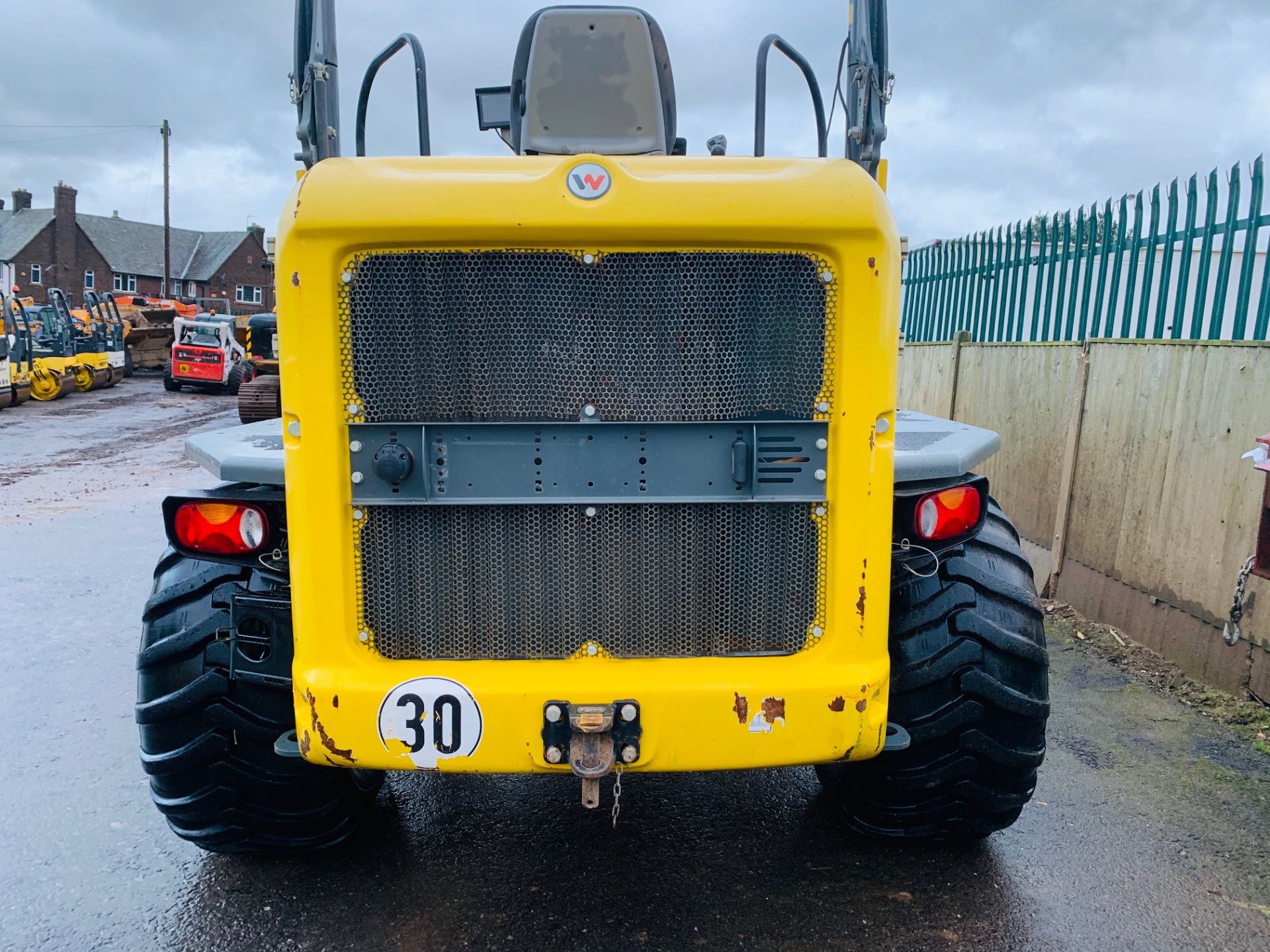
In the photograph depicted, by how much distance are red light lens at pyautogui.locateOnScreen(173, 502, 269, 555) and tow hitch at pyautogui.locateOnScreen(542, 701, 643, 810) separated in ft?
3.04

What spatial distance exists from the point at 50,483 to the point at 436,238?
11.0m

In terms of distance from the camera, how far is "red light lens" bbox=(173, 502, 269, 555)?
2590 millimetres

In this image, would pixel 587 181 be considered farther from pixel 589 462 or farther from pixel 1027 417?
pixel 1027 417

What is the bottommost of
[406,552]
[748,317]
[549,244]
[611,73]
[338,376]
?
[406,552]

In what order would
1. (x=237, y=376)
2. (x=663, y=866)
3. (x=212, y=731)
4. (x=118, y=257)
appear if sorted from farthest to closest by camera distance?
(x=118, y=257), (x=237, y=376), (x=663, y=866), (x=212, y=731)

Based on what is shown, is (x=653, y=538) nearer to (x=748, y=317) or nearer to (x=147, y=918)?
(x=748, y=317)

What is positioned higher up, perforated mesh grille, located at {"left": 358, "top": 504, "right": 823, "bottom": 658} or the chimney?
the chimney

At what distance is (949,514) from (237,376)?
28.3 metres

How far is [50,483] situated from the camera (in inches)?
444

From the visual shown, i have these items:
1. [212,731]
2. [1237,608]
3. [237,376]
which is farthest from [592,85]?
[237,376]

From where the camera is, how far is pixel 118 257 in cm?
6269

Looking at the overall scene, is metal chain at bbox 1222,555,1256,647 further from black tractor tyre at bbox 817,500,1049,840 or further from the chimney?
the chimney

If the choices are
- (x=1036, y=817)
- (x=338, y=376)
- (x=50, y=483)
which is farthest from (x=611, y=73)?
(x=50, y=483)

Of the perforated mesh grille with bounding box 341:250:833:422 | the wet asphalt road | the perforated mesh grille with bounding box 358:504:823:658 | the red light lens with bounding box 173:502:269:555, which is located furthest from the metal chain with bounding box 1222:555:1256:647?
the red light lens with bounding box 173:502:269:555
